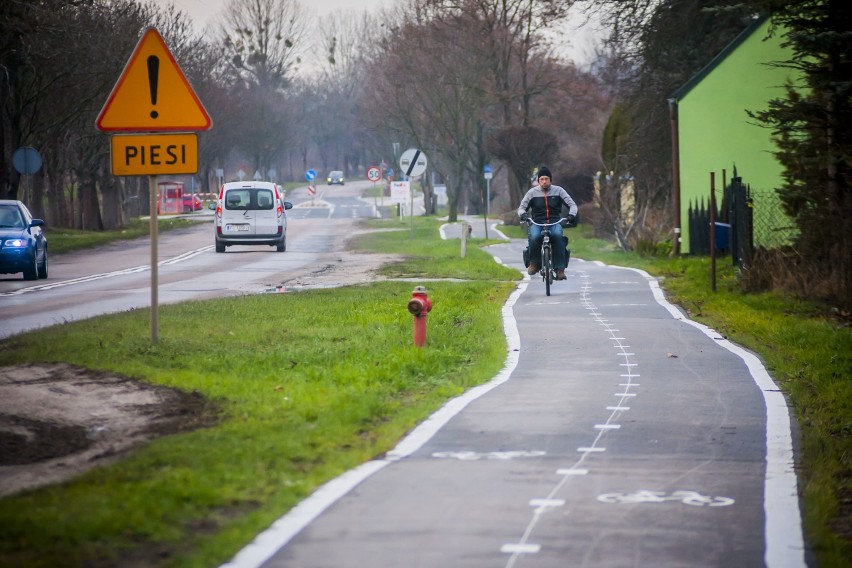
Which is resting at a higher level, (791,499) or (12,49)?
(12,49)

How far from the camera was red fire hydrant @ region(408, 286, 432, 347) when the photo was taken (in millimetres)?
12945

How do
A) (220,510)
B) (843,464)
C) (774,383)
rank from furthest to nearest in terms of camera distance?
(774,383) → (843,464) → (220,510)

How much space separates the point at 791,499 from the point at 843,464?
4.26 feet

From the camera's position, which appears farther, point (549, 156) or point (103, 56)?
point (549, 156)

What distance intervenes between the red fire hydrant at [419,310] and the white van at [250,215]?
26.9 m

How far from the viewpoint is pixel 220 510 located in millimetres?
6477

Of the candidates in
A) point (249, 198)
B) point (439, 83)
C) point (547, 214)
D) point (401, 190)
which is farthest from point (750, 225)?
point (439, 83)

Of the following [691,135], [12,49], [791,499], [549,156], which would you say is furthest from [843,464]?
[549,156]

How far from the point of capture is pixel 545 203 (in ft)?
67.8

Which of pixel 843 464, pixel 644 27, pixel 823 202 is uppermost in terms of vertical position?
pixel 644 27

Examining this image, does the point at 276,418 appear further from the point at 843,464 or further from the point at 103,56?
the point at 103,56

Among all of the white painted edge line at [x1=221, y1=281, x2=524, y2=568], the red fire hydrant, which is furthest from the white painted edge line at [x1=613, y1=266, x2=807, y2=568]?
the red fire hydrant

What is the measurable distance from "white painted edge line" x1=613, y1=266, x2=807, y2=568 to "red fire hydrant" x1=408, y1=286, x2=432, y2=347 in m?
3.09

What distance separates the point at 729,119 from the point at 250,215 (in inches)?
552
